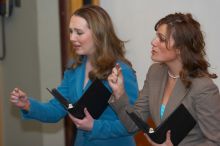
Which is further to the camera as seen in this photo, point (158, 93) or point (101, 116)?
point (101, 116)

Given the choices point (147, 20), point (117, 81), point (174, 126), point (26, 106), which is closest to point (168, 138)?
point (174, 126)

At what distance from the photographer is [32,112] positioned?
2234 mm

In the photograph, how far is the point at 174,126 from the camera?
5.60 feet

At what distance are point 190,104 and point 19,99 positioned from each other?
90cm

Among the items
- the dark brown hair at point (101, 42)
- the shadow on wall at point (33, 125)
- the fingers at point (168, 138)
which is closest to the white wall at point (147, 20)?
the dark brown hair at point (101, 42)

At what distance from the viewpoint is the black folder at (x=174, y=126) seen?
1687mm

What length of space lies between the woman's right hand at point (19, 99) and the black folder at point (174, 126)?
691mm

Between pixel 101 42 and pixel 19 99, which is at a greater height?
pixel 101 42

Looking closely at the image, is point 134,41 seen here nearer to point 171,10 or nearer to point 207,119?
point 171,10

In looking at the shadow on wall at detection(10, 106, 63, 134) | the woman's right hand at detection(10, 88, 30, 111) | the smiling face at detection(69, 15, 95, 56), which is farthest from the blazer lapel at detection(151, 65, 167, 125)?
Result: the shadow on wall at detection(10, 106, 63, 134)

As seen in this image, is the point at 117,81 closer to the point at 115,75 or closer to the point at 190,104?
the point at 115,75

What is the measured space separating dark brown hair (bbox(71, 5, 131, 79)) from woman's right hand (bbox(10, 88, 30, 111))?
1.18ft

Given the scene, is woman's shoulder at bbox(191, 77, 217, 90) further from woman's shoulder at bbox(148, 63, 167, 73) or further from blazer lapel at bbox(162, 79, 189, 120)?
woman's shoulder at bbox(148, 63, 167, 73)

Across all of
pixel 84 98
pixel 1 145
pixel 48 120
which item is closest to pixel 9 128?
pixel 1 145
